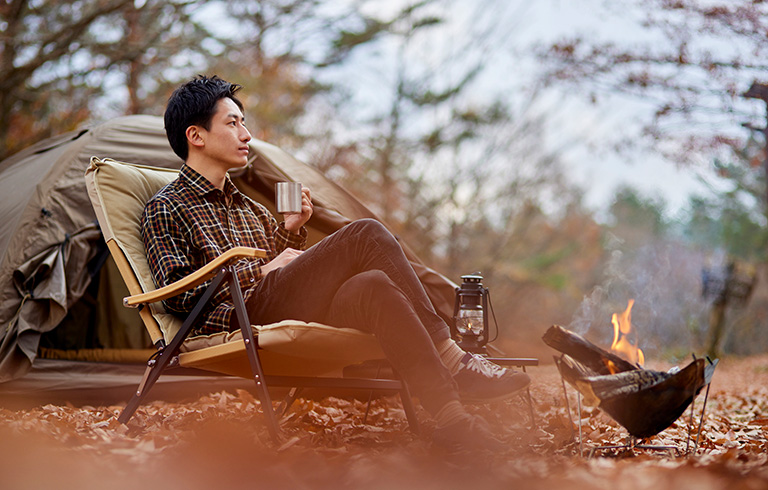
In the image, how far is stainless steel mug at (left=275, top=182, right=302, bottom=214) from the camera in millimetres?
2471

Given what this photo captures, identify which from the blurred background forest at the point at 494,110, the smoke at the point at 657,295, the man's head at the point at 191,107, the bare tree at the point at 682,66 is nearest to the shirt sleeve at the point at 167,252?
the man's head at the point at 191,107

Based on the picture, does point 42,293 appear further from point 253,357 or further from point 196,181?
point 253,357

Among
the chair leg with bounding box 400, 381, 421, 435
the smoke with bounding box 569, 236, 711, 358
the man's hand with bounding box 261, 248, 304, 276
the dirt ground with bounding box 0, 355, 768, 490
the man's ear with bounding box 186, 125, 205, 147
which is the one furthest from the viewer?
the smoke with bounding box 569, 236, 711, 358

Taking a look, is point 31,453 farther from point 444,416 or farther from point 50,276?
point 50,276

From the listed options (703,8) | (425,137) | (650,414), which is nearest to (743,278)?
(425,137)

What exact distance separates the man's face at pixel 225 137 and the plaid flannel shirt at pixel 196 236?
110 mm

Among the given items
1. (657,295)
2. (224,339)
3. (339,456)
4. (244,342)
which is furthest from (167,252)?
(657,295)

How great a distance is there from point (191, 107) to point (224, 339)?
3.08ft

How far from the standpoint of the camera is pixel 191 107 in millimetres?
2645

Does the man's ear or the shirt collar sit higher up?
the man's ear

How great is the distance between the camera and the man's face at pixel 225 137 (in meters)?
2.63

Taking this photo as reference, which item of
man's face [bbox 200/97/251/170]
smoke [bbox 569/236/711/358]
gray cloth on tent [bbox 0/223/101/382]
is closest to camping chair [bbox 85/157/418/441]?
man's face [bbox 200/97/251/170]

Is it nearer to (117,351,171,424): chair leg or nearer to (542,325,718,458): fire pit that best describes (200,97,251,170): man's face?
(117,351,171,424): chair leg

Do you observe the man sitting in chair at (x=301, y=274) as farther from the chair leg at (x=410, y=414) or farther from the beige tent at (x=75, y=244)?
the beige tent at (x=75, y=244)
